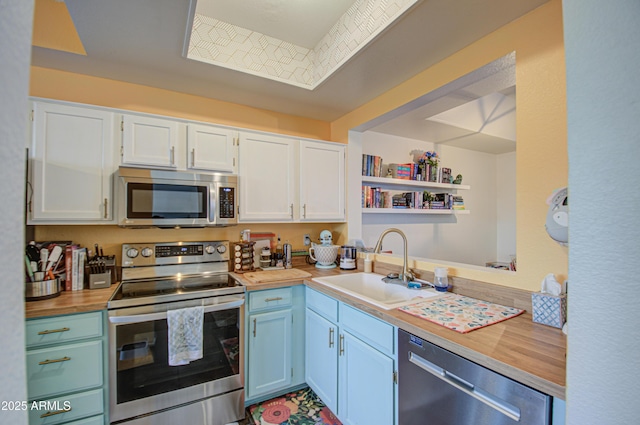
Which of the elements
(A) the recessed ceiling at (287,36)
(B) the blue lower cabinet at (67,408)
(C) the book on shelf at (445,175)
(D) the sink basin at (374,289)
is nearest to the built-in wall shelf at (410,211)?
(C) the book on shelf at (445,175)

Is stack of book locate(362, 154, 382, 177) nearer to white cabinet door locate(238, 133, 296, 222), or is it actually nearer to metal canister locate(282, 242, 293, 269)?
white cabinet door locate(238, 133, 296, 222)

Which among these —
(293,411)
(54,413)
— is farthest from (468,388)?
(54,413)

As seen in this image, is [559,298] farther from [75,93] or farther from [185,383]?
[75,93]

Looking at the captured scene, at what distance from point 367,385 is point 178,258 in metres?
1.61

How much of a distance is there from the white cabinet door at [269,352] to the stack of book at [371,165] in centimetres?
165

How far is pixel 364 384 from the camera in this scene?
4.87 feet

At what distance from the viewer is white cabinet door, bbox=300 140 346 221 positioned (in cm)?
246

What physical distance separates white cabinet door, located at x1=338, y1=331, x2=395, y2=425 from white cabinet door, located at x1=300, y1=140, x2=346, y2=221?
1146mm

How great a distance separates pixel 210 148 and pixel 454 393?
2.08 metres

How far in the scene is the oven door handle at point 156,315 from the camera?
1502 mm

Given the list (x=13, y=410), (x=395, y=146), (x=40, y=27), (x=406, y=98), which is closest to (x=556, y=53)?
(x=406, y=98)

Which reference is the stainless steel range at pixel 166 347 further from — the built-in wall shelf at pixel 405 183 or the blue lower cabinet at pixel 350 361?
the built-in wall shelf at pixel 405 183

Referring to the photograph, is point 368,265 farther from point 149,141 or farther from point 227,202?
point 149,141

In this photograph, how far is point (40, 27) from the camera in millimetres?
1627
